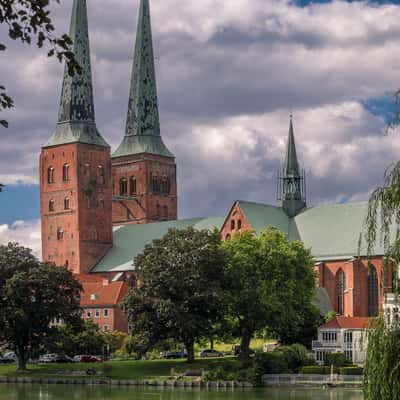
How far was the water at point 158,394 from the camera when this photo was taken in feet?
211

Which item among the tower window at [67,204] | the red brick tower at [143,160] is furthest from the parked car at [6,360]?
the red brick tower at [143,160]

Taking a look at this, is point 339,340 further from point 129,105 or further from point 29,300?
point 129,105

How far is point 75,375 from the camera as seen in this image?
81.6 m

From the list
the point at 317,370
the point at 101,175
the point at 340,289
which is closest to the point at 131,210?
the point at 101,175

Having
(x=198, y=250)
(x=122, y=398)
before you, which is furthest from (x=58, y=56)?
(x=198, y=250)

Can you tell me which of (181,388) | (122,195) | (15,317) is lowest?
(181,388)

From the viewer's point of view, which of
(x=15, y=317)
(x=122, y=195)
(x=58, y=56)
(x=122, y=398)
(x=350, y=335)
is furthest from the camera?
(x=122, y=195)

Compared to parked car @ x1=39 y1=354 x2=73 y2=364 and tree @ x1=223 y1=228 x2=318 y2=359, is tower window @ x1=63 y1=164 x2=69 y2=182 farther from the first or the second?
tree @ x1=223 y1=228 x2=318 y2=359

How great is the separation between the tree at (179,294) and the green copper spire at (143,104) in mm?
62507

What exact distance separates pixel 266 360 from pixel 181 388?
6.62 m

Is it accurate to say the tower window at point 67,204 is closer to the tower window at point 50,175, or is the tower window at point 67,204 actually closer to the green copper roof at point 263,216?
the tower window at point 50,175

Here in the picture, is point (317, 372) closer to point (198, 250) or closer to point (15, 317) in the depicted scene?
point (198, 250)

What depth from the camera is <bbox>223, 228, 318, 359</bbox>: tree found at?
80875mm

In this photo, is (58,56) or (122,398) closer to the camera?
(58,56)
